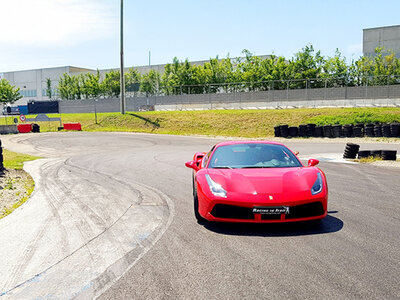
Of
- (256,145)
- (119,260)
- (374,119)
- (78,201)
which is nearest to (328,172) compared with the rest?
(256,145)

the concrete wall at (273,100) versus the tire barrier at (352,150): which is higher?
the concrete wall at (273,100)

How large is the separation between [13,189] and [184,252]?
20.7 feet

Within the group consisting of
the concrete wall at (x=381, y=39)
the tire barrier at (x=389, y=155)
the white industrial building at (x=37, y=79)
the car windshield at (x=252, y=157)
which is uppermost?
the concrete wall at (x=381, y=39)

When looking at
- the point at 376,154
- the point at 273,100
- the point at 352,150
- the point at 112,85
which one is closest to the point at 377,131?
the point at 352,150

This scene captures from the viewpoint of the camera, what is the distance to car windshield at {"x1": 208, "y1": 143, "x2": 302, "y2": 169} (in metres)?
6.06

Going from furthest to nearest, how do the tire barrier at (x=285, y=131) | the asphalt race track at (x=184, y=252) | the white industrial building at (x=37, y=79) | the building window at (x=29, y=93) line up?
1. the building window at (x=29, y=93)
2. the white industrial building at (x=37, y=79)
3. the tire barrier at (x=285, y=131)
4. the asphalt race track at (x=184, y=252)

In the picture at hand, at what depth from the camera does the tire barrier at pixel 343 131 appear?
78.8 ft

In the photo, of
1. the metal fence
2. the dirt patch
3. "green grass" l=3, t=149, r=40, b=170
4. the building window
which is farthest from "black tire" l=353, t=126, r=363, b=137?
the building window

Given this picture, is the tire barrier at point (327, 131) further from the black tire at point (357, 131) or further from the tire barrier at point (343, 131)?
the black tire at point (357, 131)

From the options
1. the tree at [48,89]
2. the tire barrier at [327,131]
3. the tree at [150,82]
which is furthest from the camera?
the tree at [48,89]

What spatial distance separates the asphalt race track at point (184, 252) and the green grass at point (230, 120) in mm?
23032

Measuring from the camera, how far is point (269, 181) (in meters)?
5.22

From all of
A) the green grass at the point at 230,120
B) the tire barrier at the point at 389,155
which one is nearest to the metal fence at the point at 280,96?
the green grass at the point at 230,120

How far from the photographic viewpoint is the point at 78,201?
755 centimetres
